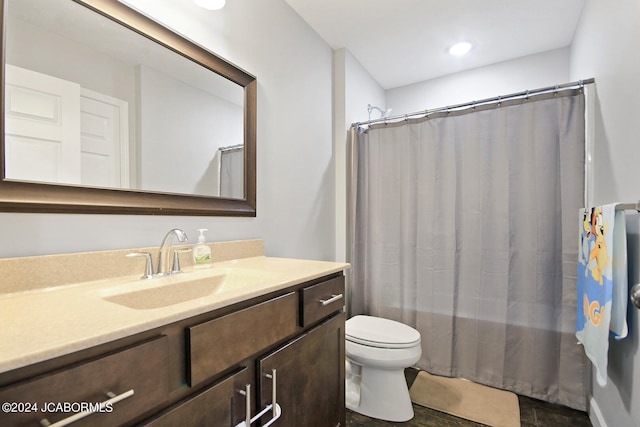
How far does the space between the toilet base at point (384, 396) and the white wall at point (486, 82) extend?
2.30 m

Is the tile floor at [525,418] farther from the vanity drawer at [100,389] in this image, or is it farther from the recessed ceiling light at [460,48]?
the recessed ceiling light at [460,48]

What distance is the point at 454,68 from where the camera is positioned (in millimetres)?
2602

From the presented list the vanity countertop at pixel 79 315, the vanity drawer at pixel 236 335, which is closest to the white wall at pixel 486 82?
the vanity countertop at pixel 79 315

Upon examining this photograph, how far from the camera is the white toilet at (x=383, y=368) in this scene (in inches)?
63.1

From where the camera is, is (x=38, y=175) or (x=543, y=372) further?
(x=543, y=372)

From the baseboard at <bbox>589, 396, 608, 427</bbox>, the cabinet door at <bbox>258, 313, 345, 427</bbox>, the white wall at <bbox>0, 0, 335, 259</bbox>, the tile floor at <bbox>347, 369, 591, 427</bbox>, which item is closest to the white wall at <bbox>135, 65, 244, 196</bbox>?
the white wall at <bbox>0, 0, 335, 259</bbox>

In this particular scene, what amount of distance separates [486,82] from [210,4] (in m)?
2.26

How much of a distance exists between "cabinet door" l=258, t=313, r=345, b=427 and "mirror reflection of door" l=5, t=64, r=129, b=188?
32.2 inches

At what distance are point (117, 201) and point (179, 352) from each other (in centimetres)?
65

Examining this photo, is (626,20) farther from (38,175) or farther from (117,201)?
(38,175)

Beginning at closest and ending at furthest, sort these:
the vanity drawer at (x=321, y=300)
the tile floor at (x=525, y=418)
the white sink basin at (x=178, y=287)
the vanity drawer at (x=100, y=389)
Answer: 1. the vanity drawer at (x=100, y=389)
2. the white sink basin at (x=178, y=287)
3. the vanity drawer at (x=321, y=300)
4. the tile floor at (x=525, y=418)

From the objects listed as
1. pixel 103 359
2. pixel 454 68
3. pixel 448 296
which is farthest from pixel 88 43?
pixel 454 68

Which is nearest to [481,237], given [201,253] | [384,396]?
[384,396]

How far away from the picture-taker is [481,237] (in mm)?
1943
